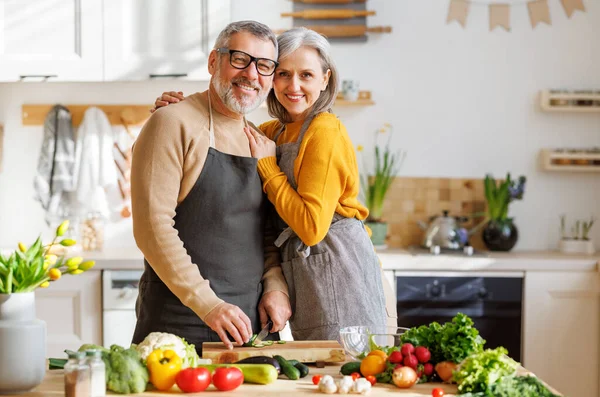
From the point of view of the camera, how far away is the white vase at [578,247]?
4379 mm

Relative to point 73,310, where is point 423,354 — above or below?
above

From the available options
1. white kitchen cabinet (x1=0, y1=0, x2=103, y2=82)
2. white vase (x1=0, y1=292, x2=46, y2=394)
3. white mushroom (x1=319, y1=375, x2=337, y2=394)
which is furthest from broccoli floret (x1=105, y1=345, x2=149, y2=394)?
white kitchen cabinet (x1=0, y1=0, x2=103, y2=82)

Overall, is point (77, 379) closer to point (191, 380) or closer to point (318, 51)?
point (191, 380)

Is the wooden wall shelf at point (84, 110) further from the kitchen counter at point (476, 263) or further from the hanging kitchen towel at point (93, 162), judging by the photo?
the kitchen counter at point (476, 263)

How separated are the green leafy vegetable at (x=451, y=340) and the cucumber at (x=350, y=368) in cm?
13

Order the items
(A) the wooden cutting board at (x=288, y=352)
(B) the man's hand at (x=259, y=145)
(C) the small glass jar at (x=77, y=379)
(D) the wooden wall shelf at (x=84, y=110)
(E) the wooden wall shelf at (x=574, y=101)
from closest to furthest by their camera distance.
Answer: (C) the small glass jar at (x=77, y=379)
(A) the wooden cutting board at (x=288, y=352)
(B) the man's hand at (x=259, y=145)
(E) the wooden wall shelf at (x=574, y=101)
(D) the wooden wall shelf at (x=84, y=110)

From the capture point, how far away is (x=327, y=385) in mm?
1711

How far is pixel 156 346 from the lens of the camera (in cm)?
176

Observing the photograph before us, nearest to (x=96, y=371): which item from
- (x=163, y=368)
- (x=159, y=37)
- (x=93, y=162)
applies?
(x=163, y=368)

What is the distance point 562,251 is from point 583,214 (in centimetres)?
33

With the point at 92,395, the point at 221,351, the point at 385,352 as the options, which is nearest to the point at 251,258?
the point at 221,351

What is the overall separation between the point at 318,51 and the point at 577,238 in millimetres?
2552

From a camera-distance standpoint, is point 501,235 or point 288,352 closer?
point 288,352

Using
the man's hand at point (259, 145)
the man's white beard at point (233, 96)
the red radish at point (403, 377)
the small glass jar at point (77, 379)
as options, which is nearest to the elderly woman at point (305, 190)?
the man's hand at point (259, 145)
